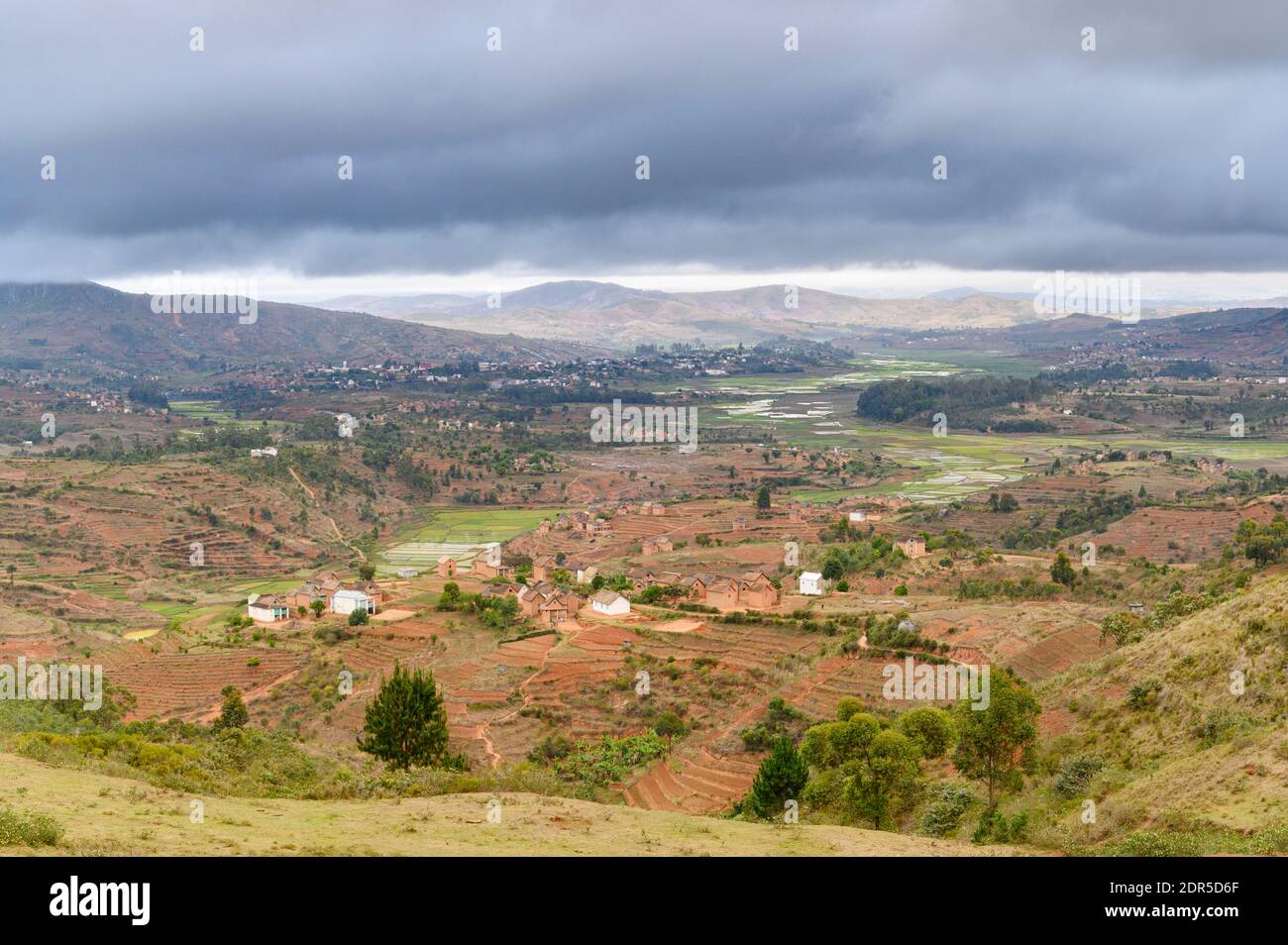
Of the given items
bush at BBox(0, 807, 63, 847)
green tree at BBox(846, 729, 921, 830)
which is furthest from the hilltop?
bush at BBox(0, 807, 63, 847)

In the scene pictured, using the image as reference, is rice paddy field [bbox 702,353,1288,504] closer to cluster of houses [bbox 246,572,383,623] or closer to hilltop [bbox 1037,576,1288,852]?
cluster of houses [bbox 246,572,383,623]

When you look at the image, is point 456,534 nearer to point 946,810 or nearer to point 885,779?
point 885,779

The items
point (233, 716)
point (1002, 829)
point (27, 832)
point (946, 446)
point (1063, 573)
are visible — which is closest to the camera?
point (27, 832)

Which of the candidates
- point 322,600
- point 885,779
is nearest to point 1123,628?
point 885,779

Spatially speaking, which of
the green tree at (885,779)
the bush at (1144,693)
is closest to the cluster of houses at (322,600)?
the green tree at (885,779)

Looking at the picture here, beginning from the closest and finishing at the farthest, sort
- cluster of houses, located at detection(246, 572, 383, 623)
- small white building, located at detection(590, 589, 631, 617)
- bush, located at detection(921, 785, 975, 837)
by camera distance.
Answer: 1. bush, located at detection(921, 785, 975, 837)
2. small white building, located at detection(590, 589, 631, 617)
3. cluster of houses, located at detection(246, 572, 383, 623)
